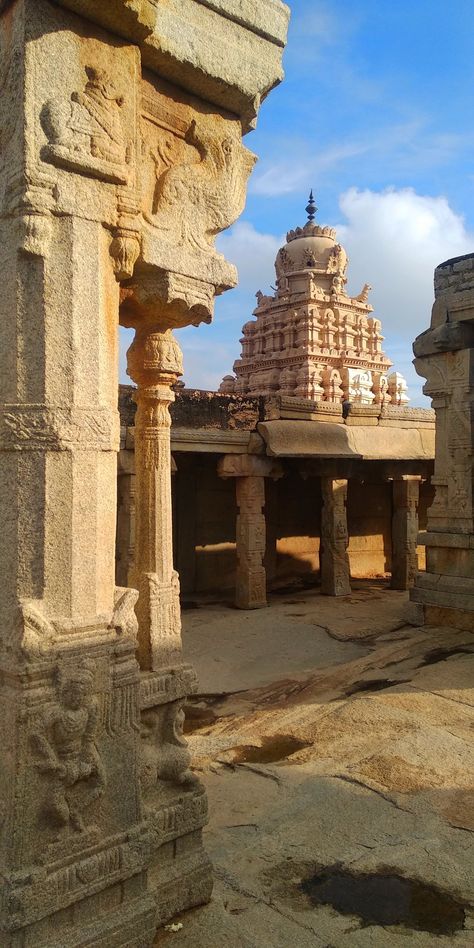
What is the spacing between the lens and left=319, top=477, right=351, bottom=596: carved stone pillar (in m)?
11.9

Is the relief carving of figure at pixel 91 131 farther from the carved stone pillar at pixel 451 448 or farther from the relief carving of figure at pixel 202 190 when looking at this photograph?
the carved stone pillar at pixel 451 448

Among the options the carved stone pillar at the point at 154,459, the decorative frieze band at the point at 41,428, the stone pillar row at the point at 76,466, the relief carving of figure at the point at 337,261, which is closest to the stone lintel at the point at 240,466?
the carved stone pillar at the point at 154,459

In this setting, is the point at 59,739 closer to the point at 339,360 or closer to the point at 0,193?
the point at 0,193

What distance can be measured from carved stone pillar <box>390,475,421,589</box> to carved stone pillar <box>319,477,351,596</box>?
1.19m

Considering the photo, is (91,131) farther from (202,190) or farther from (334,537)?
(334,537)

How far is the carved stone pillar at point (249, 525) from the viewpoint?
10812 mm

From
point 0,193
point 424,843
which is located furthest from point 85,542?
point 424,843

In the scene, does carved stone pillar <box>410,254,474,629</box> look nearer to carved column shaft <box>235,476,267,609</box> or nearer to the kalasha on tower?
carved column shaft <box>235,476,267,609</box>

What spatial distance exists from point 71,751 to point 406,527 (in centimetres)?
1067

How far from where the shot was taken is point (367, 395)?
66.3ft

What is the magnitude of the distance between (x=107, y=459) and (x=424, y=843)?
2.56 meters

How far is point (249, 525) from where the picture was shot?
A: 1093 cm

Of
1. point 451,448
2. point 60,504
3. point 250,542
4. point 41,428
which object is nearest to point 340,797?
point 60,504

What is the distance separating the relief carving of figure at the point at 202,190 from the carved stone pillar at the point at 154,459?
2.23 ft
